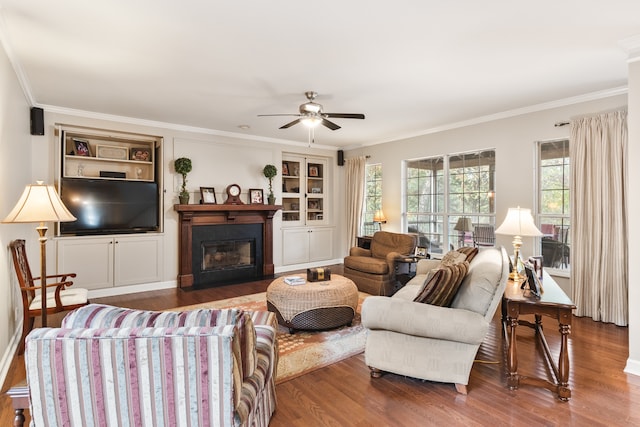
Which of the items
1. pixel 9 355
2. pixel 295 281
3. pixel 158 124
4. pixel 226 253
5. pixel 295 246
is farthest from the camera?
pixel 295 246

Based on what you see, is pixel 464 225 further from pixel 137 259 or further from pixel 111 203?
pixel 111 203

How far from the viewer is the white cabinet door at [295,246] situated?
6.79m

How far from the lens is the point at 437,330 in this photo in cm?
236

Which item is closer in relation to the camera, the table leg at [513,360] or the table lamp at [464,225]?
the table leg at [513,360]

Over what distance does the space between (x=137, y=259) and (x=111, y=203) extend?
894mm

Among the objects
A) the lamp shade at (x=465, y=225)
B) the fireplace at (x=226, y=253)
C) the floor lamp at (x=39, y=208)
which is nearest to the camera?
the floor lamp at (x=39, y=208)

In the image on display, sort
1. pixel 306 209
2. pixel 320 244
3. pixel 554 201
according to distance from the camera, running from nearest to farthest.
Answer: pixel 554 201 < pixel 306 209 < pixel 320 244

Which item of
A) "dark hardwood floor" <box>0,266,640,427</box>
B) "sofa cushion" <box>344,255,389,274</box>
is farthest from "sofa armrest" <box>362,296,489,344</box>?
"sofa cushion" <box>344,255,389,274</box>

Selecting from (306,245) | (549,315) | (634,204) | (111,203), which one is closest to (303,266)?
(306,245)

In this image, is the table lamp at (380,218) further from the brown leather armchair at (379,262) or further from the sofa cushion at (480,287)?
the sofa cushion at (480,287)

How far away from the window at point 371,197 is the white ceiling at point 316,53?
2331mm

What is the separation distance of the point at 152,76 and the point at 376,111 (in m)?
2.72

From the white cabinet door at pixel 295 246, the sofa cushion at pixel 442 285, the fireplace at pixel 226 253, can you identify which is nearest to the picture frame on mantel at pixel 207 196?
the fireplace at pixel 226 253

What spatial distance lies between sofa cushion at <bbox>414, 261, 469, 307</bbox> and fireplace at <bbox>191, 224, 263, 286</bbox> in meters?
4.02
